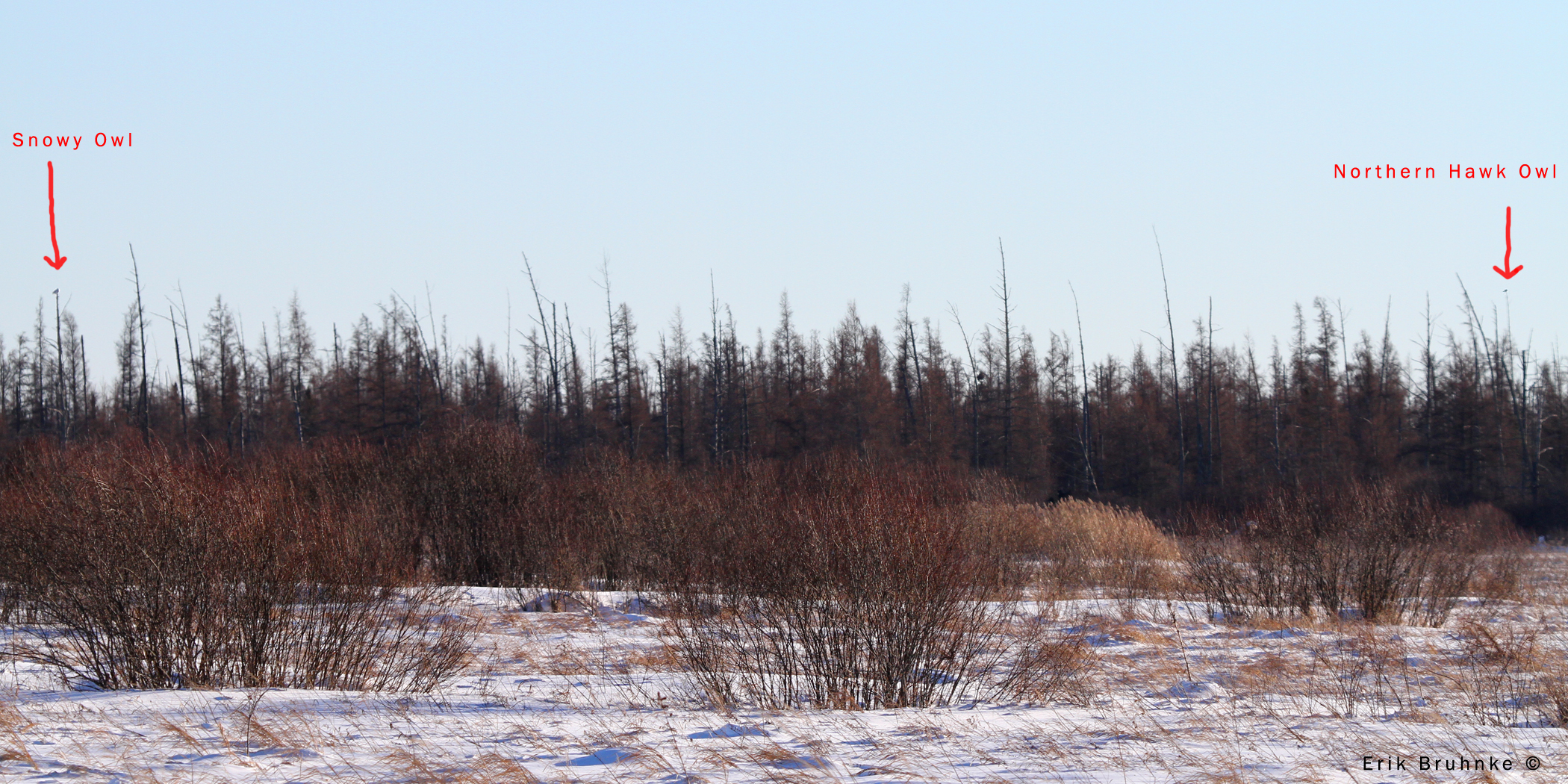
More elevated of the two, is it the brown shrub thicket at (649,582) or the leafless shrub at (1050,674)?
the brown shrub thicket at (649,582)

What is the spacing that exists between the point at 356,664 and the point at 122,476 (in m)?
2.89

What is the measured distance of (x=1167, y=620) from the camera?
44.3 feet

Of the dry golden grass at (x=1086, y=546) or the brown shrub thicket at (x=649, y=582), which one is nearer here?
the brown shrub thicket at (x=649, y=582)

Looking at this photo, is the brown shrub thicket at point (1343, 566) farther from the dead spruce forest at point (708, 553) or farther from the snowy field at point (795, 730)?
the snowy field at point (795, 730)

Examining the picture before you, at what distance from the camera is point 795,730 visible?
6688 mm

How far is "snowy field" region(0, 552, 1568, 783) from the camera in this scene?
18.6ft

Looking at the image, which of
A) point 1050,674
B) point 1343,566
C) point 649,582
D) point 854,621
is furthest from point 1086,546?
point 854,621

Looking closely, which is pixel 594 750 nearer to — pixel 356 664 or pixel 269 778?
pixel 269 778

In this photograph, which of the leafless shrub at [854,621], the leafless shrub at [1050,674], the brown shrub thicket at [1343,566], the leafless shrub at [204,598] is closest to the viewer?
the leafless shrub at [204,598]

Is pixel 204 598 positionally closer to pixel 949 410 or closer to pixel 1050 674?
pixel 1050 674

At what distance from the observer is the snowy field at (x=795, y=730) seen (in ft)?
18.6

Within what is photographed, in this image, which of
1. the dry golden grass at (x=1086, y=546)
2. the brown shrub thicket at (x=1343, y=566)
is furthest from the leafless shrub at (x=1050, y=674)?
the dry golden grass at (x=1086, y=546)

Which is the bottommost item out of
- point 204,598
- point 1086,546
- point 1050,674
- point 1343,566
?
point 1086,546

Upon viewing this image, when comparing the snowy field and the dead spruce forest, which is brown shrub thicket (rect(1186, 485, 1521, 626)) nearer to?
the dead spruce forest
